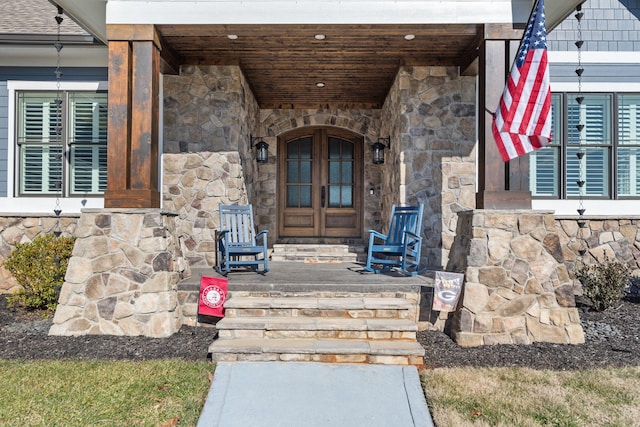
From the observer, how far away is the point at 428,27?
182 inches

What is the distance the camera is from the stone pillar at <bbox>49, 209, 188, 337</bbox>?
403 cm

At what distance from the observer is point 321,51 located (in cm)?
541

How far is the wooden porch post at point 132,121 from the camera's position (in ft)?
14.2

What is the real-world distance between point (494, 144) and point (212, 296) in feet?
10.2

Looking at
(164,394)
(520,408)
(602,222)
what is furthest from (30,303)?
(602,222)

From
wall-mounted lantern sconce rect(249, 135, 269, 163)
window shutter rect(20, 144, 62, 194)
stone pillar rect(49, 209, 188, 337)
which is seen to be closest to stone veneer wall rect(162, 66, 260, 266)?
wall-mounted lantern sconce rect(249, 135, 269, 163)

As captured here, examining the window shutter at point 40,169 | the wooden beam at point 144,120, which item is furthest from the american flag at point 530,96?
the window shutter at point 40,169

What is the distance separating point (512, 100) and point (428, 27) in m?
1.34

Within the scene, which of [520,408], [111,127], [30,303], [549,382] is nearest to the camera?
[520,408]

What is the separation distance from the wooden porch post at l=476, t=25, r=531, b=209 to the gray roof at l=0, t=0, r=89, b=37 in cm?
504

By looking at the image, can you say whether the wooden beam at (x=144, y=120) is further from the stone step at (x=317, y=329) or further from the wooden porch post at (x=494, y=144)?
the wooden porch post at (x=494, y=144)

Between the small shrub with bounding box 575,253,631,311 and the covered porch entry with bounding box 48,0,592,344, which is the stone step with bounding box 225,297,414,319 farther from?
the small shrub with bounding box 575,253,631,311

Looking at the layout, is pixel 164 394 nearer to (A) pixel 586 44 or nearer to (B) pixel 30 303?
(B) pixel 30 303

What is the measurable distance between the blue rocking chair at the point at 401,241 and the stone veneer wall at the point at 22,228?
418 cm
